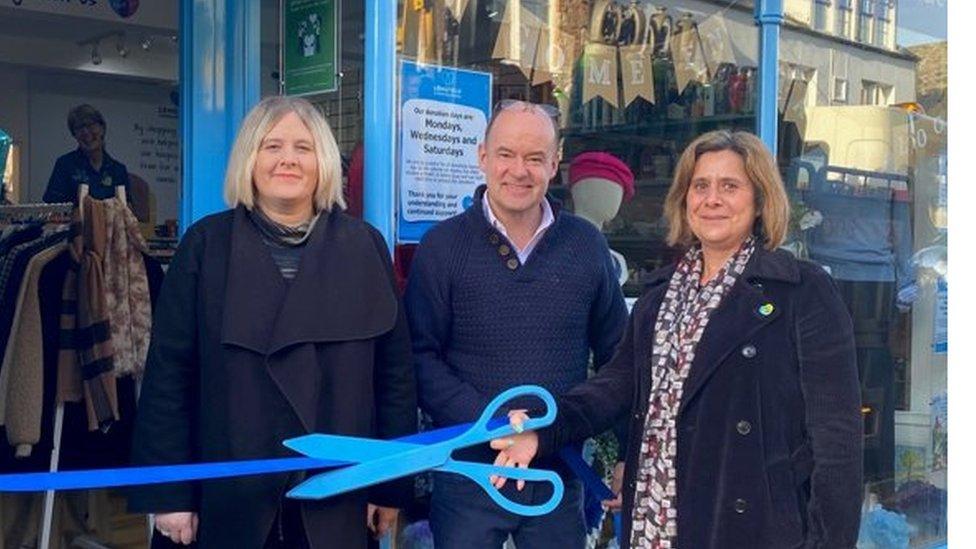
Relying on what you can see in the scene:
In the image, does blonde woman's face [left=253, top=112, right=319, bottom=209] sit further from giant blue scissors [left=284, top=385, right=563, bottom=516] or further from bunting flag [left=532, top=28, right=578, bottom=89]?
bunting flag [left=532, top=28, right=578, bottom=89]

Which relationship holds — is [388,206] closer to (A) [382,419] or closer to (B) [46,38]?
(A) [382,419]

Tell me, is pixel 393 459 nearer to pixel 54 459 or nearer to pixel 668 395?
pixel 668 395

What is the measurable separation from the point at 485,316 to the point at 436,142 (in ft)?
2.76

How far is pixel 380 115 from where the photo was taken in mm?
3156

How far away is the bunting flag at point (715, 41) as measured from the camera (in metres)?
4.60

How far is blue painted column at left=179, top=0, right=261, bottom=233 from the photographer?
357 centimetres

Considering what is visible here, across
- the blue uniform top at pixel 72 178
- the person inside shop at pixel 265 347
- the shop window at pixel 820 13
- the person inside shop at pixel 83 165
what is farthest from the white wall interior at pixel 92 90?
the person inside shop at pixel 265 347

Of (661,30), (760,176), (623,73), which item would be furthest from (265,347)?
(661,30)

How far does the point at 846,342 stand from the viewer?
7.08 ft

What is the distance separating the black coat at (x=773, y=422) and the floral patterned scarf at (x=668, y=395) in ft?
0.10

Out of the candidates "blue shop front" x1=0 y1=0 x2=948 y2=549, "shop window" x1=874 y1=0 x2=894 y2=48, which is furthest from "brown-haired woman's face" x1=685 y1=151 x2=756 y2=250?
"shop window" x1=874 y1=0 x2=894 y2=48

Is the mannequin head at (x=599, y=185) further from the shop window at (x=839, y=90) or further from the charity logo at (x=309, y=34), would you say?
the shop window at (x=839, y=90)

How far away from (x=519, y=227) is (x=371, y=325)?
1.68ft
